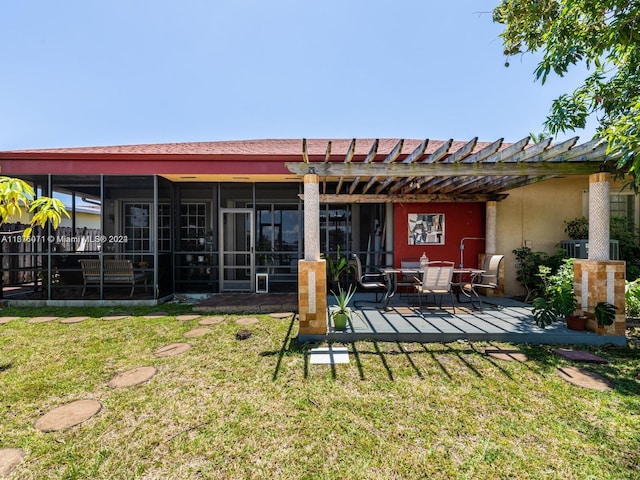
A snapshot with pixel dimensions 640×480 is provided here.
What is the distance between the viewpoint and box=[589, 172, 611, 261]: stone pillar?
4.28 metres

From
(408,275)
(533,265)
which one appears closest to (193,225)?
(408,275)

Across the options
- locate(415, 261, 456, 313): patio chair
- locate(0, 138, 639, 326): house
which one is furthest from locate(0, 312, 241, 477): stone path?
locate(415, 261, 456, 313): patio chair

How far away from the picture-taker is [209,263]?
811cm

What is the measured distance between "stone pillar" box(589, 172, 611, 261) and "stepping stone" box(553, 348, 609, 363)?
1.46 meters

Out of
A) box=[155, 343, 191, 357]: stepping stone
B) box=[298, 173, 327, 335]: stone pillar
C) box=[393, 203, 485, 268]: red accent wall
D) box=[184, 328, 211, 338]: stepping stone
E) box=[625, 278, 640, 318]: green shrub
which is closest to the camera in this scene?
box=[155, 343, 191, 357]: stepping stone

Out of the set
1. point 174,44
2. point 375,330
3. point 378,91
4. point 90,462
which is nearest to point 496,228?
point 375,330

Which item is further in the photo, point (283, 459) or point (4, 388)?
point (4, 388)

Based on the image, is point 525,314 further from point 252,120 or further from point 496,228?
point 252,120

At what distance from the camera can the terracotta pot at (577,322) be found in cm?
441

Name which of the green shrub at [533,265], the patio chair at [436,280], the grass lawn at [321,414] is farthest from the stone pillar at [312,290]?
the green shrub at [533,265]

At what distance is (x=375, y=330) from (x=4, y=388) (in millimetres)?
4248

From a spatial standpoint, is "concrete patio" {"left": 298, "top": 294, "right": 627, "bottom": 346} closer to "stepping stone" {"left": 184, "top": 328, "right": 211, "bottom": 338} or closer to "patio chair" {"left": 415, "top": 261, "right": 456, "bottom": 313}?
"patio chair" {"left": 415, "top": 261, "right": 456, "bottom": 313}

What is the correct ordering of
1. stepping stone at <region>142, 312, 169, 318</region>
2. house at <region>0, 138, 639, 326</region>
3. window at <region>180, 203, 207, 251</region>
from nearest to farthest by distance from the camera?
stepping stone at <region>142, 312, 169, 318</region> < house at <region>0, 138, 639, 326</region> < window at <region>180, 203, 207, 251</region>

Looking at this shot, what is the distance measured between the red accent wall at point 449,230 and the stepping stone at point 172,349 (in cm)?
541
